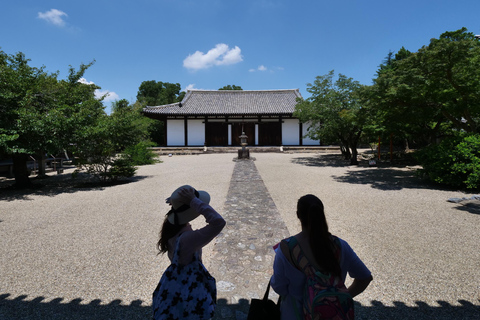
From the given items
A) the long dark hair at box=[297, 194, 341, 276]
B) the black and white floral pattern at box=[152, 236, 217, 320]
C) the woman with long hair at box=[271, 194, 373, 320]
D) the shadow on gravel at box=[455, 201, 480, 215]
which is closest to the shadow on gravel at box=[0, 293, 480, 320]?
the black and white floral pattern at box=[152, 236, 217, 320]

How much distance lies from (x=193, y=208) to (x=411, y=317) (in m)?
2.44

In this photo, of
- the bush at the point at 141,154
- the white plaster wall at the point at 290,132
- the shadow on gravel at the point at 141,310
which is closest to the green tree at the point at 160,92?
the white plaster wall at the point at 290,132

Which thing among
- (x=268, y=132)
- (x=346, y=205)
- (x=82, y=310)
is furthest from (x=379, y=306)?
(x=268, y=132)

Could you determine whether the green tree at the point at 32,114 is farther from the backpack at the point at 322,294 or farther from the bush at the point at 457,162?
the bush at the point at 457,162

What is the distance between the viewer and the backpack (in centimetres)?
131

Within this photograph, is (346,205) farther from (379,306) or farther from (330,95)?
(330,95)

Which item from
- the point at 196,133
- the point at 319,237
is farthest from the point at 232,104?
the point at 319,237

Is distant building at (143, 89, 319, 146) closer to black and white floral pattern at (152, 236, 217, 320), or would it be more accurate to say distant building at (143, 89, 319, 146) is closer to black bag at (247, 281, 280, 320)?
black and white floral pattern at (152, 236, 217, 320)

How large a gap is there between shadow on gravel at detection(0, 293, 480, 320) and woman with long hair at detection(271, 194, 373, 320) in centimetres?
127

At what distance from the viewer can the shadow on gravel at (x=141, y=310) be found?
99.0 inches

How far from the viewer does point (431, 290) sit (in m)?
2.89

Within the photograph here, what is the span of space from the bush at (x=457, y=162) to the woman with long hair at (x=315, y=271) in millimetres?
7962

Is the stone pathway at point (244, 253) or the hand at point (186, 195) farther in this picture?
the stone pathway at point (244, 253)

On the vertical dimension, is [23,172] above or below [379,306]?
above
